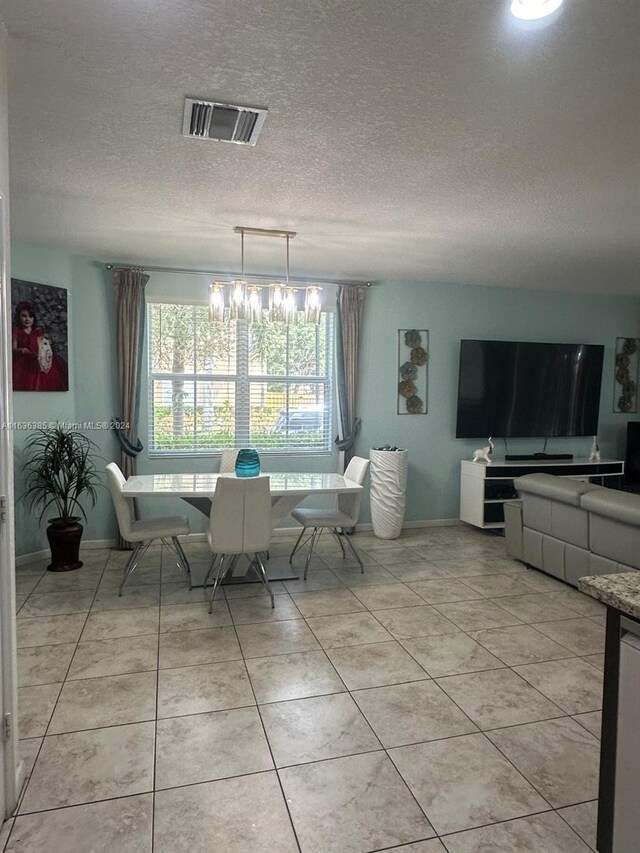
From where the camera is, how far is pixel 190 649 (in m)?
2.95

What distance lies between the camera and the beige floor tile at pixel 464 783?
5.91ft

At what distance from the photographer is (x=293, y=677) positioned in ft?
8.74

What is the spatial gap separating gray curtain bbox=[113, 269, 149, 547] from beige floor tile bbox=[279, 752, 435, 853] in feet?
10.9

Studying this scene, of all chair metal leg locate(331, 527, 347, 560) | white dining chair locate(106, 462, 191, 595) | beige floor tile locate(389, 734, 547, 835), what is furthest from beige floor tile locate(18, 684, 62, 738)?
chair metal leg locate(331, 527, 347, 560)

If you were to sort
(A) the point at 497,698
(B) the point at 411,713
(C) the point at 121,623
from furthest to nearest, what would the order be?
(C) the point at 121,623
(A) the point at 497,698
(B) the point at 411,713

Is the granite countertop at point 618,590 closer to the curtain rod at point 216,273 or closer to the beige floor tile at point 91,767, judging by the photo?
the beige floor tile at point 91,767

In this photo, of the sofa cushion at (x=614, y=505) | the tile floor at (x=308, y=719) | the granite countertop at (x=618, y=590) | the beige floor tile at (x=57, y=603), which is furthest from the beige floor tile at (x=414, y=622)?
the beige floor tile at (x=57, y=603)

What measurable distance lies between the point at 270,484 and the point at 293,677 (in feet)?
4.64

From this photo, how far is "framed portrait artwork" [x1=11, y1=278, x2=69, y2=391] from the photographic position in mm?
4215

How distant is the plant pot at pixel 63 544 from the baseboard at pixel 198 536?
0.25 meters

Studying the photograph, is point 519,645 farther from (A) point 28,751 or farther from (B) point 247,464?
(A) point 28,751

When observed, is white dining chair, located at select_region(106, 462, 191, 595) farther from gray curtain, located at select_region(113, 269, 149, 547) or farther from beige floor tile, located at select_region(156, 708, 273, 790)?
beige floor tile, located at select_region(156, 708, 273, 790)

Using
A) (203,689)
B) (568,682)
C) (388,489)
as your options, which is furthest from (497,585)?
(203,689)

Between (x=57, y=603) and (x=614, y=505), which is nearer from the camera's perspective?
(x=614, y=505)
